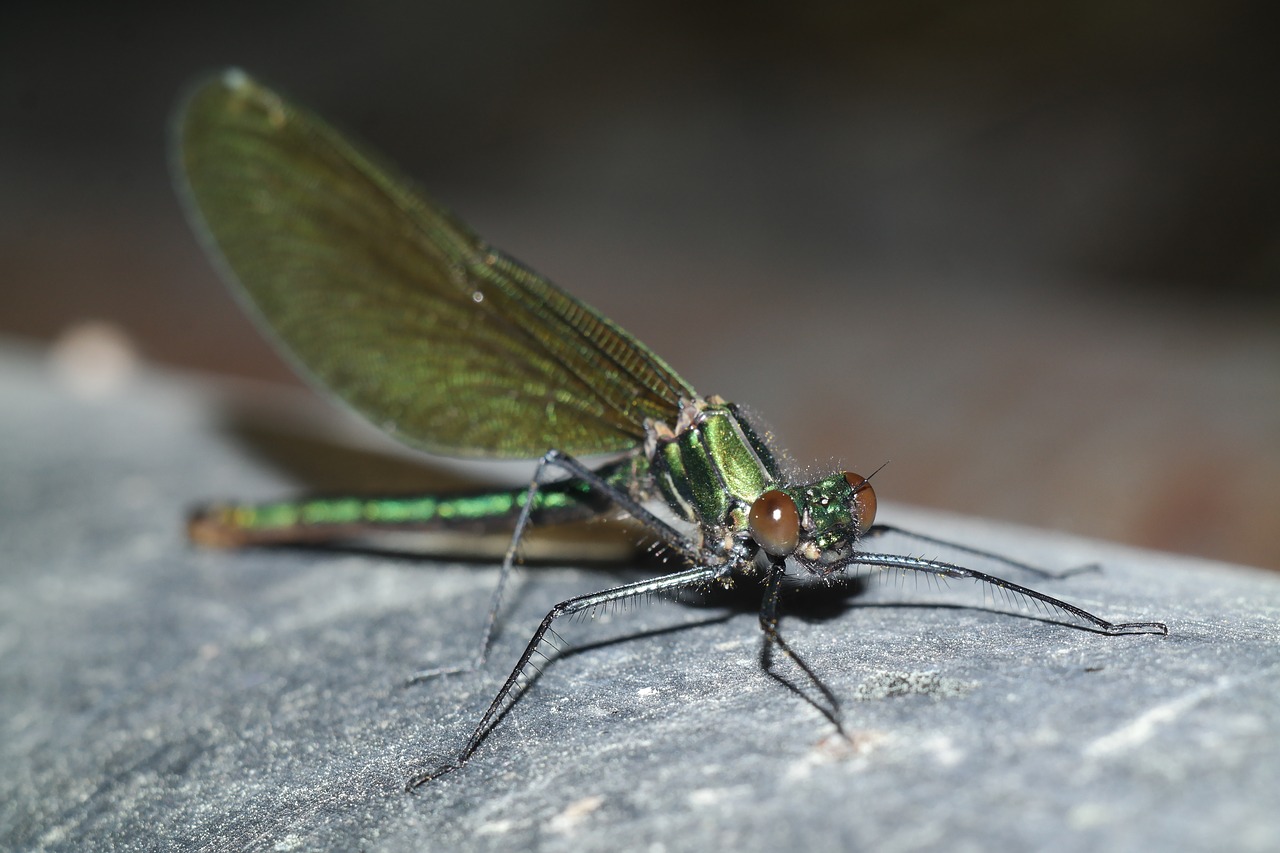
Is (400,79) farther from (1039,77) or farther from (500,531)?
(500,531)

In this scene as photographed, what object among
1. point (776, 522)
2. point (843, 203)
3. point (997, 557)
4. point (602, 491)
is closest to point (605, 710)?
point (776, 522)

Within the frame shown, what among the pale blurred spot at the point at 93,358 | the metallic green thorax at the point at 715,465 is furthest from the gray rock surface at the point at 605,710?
the pale blurred spot at the point at 93,358

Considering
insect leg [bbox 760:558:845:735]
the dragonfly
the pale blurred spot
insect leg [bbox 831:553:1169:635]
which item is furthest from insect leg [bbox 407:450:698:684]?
the pale blurred spot

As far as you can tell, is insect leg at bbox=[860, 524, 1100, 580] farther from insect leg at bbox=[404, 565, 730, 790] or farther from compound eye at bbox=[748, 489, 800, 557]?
insect leg at bbox=[404, 565, 730, 790]

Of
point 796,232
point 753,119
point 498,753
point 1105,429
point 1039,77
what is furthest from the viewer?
point 753,119

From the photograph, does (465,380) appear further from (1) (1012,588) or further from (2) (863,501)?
(1) (1012,588)

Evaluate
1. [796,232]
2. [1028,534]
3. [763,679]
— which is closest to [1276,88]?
[796,232]
